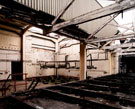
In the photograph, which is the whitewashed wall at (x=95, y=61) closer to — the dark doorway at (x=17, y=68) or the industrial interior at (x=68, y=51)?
the industrial interior at (x=68, y=51)

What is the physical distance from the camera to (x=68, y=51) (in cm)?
1168

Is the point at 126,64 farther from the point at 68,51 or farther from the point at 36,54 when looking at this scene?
the point at 36,54

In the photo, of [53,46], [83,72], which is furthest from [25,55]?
[83,72]

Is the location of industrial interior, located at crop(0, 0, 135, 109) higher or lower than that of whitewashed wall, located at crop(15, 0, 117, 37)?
lower

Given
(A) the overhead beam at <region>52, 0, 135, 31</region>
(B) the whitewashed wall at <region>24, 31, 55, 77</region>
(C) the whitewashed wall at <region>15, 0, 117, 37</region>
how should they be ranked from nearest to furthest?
(A) the overhead beam at <region>52, 0, 135, 31</region>, (C) the whitewashed wall at <region>15, 0, 117, 37</region>, (B) the whitewashed wall at <region>24, 31, 55, 77</region>

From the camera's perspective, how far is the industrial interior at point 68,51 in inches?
74.0

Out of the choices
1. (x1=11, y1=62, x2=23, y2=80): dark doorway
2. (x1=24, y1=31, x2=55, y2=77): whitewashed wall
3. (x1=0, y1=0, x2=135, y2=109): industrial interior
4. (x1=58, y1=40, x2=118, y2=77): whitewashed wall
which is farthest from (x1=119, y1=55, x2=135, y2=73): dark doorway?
(x1=11, y1=62, x2=23, y2=80): dark doorway

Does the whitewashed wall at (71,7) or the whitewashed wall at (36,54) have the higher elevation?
the whitewashed wall at (71,7)

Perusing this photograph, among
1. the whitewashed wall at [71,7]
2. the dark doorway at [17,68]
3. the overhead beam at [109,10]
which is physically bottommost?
the dark doorway at [17,68]

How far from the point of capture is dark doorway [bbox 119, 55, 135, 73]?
6.20 m

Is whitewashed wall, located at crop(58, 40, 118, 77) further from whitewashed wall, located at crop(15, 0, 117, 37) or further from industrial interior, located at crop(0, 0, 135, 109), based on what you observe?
whitewashed wall, located at crop(15, 0, 117, 37)

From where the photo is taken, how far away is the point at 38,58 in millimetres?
10797

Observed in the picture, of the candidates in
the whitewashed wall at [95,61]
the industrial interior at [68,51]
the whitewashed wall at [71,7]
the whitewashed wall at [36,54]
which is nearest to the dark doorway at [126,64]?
the industrial interior at [68,51]

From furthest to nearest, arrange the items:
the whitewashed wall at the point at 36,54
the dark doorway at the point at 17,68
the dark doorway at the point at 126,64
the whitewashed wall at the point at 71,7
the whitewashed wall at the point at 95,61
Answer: the whitewashed wall at the point at 36,54, the dark doorway at the point at 17,68, the whitewashed wall at the point at 95,61, the dark doorway at the point at 126,64, the whitewashed wall at the point at 71,7
